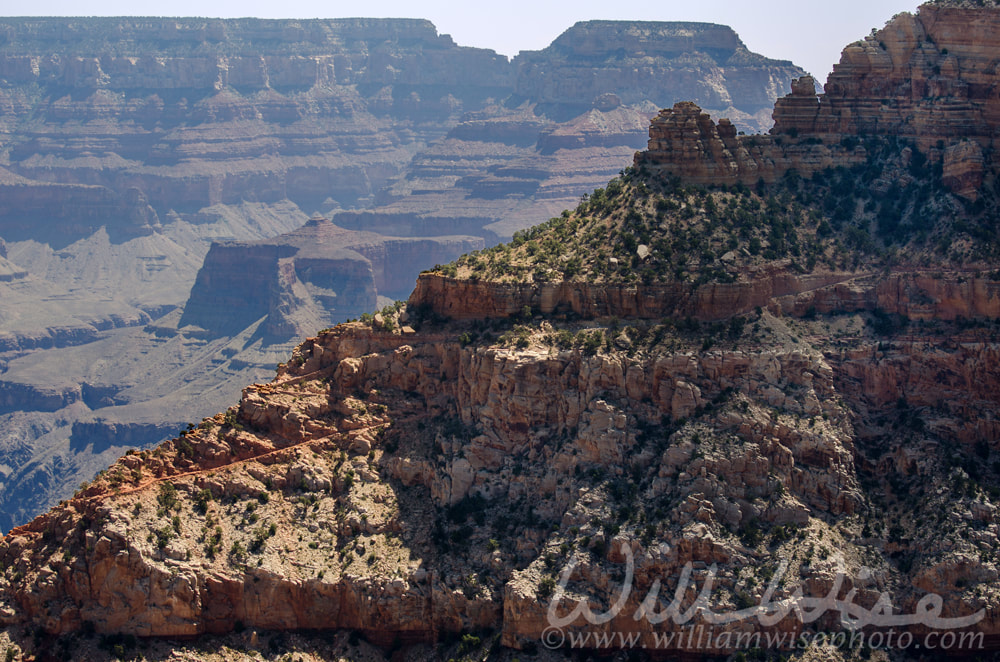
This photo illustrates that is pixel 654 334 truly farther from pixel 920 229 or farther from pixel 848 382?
pixel 920 229

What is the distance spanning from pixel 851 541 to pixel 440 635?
20341 millimetres

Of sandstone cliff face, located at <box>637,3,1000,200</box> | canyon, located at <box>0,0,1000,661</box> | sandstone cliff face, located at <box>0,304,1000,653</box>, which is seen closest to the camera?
canyon, located at <box>0,0,1000,661</box>

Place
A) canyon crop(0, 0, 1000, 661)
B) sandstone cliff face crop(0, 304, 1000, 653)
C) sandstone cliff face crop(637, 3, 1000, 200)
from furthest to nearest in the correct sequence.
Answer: sandstone cliff face crop(637, 3, 1000, 200)
sandstone cliff face crop(0, 304, 1000, 653)
canyon crop(0, 0, 1000, 661)

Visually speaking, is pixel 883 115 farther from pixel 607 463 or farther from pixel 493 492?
pixel 493 492

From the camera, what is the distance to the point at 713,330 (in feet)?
213

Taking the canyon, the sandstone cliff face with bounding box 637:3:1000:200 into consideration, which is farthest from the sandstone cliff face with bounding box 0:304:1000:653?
the sandstone cliff face with bounding box 637:3:1000:200

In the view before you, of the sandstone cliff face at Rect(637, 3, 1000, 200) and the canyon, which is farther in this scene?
the sandstone cliff face at Rect(637, 3, 1000, 200)

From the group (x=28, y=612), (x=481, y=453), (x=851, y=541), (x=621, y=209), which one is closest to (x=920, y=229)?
(x=621, y=209)

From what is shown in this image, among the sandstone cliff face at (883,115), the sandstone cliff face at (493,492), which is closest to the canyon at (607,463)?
the sandstone cliff face at (493,492)

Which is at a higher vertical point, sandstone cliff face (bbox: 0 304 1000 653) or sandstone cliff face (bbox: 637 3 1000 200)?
sandstone cliff face (bbox: 637 3 1000 200)

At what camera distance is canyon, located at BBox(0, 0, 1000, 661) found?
2222 inches

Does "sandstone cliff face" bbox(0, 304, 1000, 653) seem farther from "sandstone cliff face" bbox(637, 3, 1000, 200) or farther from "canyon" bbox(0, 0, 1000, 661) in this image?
"sandstone cliff face" bbox(637, 3, 1000, 200)

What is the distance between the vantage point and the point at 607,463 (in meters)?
61.5

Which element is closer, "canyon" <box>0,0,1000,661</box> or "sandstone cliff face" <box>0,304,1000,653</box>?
"canyon" <box>0,0,1000,661</box>
